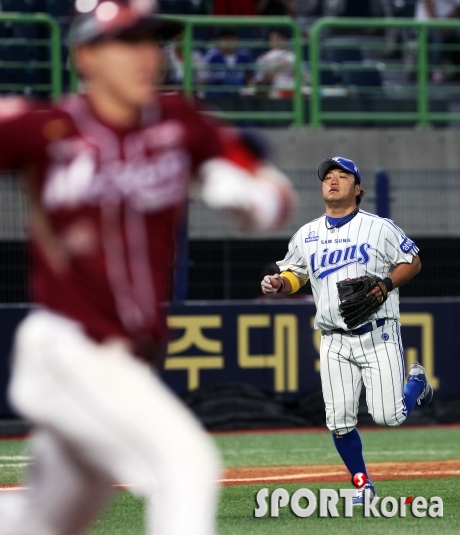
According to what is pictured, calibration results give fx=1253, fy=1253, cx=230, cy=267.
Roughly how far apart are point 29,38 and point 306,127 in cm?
350

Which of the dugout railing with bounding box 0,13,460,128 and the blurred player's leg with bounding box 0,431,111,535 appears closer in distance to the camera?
the blurred player's leg with bounding box 0,431,111,535

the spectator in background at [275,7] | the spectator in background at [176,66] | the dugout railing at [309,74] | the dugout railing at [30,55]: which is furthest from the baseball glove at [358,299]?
the spectator in background at [275,7]

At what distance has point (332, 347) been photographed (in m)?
7.75

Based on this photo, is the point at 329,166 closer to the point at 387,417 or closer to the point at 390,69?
the point at 387,417

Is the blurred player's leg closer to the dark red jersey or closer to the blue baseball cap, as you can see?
the dark red jersey

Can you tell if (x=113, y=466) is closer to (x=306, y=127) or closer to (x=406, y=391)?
(x=406, y=391)

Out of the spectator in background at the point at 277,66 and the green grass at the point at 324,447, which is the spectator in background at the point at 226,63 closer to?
the spectator in background at the point at 277,66

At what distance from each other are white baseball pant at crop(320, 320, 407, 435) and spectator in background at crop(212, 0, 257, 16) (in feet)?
30.6

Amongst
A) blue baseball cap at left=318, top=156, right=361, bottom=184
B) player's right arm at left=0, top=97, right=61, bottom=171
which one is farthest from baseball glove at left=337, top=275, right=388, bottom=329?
player's right arm at left=0, top=97, right=61, bottom=171

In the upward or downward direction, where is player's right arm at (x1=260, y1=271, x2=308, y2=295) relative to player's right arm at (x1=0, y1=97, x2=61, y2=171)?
downward

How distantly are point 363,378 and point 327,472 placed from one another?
1851 millimetres

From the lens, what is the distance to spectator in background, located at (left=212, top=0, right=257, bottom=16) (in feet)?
53.5

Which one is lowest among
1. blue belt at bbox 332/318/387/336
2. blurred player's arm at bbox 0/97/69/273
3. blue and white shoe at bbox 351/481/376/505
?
blue and white shoe at bbox 351/481/376/505

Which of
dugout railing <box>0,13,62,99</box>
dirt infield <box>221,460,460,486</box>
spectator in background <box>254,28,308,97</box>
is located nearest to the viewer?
dirt infield <box>221,460,460,486</box>
